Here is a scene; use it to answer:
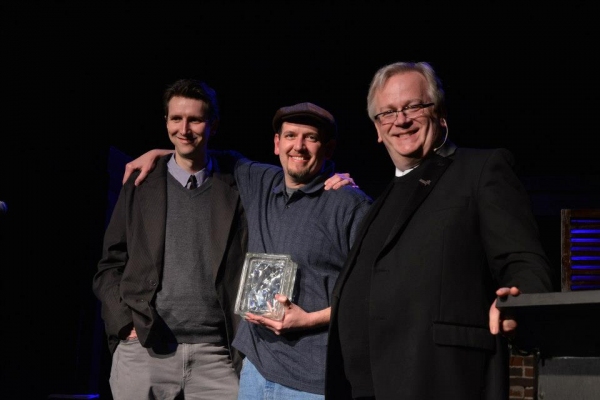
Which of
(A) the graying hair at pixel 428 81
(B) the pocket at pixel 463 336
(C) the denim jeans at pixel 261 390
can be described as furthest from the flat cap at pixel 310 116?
(B) the pocket at pixel 463 336

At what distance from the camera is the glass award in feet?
7.96

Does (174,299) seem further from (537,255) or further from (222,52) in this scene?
(222,52)

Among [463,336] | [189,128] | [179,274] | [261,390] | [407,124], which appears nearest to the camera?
[463,336]

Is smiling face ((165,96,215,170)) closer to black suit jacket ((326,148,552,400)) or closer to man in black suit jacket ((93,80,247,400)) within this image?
man in black suit jacket ((93,80,247,400))

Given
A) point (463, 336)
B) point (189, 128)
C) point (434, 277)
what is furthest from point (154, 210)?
point (463, 336)

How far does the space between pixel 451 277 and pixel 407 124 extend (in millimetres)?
551

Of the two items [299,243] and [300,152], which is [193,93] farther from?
[299,243]

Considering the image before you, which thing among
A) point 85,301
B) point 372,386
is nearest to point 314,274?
point 372,386

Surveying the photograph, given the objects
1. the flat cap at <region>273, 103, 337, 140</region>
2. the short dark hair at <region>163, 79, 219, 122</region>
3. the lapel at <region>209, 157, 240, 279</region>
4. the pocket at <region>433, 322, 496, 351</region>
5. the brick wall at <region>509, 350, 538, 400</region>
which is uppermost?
the short dark hair at <region>163, 79, 219, 122</region>

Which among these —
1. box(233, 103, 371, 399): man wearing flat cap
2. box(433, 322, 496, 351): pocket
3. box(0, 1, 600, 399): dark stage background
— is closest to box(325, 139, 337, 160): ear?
box(233, 103, 371, 399): man wearing flat cap

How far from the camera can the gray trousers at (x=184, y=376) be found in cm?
267

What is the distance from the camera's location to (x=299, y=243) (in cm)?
250

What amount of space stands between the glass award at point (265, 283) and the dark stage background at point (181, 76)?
201 cm

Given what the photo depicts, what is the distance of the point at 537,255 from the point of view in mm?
1732
